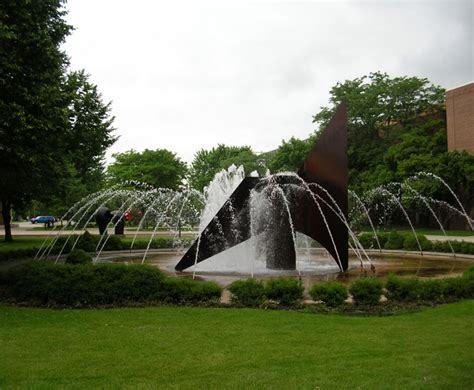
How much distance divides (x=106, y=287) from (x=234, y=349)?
4.03m

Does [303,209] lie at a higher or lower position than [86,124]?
lower

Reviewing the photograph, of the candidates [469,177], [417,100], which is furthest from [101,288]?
[417,100]

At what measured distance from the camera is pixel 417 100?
43875mm

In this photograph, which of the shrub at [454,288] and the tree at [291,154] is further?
the tree at [291,154]

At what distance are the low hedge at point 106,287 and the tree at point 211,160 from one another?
5093 cm

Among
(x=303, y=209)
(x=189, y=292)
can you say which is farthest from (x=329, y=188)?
(x=189, y=292)

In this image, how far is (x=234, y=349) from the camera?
6.46 meters

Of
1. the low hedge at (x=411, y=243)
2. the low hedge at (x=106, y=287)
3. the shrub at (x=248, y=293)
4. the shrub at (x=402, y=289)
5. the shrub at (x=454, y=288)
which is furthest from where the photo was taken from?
the low hedge at (x=411, y=243)

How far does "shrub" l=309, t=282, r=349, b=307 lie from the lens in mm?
9078

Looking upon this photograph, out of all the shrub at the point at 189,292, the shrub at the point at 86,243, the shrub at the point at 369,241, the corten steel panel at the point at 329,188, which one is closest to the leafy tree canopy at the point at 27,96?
the shrub at the point at 189,292

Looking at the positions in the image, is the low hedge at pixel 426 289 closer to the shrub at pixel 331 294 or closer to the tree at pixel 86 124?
the shrub at pixel 331 294

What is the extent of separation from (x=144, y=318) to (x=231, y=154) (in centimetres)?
5691

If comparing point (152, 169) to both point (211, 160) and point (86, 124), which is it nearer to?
point (211, 160)

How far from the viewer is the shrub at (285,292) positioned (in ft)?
30.4
